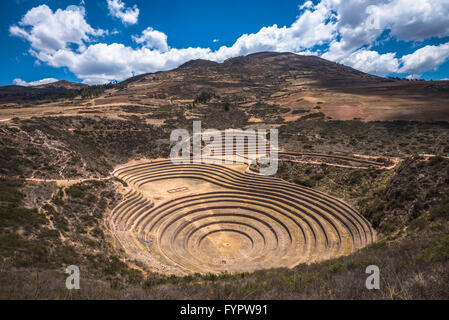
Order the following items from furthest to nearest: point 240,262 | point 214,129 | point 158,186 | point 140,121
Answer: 1. point 214,129
2. point 140,121
3. point 158,186
4. point 240,262

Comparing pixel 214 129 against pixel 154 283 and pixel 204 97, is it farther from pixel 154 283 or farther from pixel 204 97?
pixel 154 283
